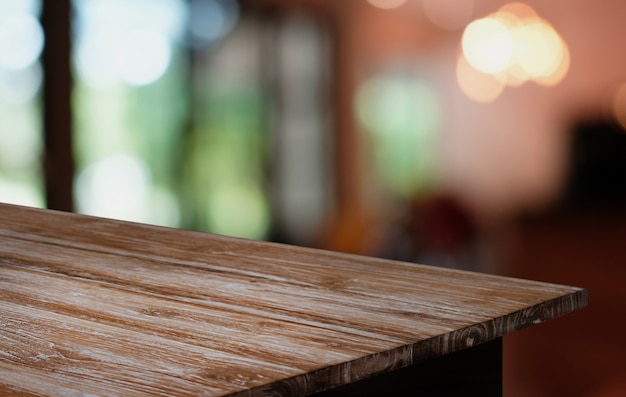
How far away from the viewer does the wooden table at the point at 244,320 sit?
0.43 meters

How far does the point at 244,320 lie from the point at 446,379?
0.16 meters

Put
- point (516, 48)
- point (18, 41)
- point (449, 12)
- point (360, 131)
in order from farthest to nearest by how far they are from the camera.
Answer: point (360, 131) < point (449, 12) < point (516, 48) < point (18, 41)

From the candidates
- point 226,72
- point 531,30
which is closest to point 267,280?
point 226,72

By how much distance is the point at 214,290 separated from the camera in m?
0.61

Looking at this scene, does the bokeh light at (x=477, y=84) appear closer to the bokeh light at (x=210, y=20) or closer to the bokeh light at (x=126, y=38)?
the bokeh light at (x=210, y=20)

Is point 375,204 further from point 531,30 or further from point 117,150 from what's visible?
point 117,150

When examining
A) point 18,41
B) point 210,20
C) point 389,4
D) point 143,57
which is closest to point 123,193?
point 143,57

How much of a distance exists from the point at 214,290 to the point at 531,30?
6.72 metres

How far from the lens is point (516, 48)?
21.6ft

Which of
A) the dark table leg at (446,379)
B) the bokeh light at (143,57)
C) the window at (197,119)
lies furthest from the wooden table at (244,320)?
the bokeh light at (143,57)

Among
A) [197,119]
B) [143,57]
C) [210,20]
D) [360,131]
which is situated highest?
[210,20]

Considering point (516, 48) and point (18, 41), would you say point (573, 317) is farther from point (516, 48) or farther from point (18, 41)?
point (18, 41)

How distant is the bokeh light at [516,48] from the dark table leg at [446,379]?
20.1 ft

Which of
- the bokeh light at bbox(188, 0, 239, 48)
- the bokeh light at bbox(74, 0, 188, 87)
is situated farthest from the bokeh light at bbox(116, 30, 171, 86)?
the bokeh light at bbox(188, 0, 239, 48)
